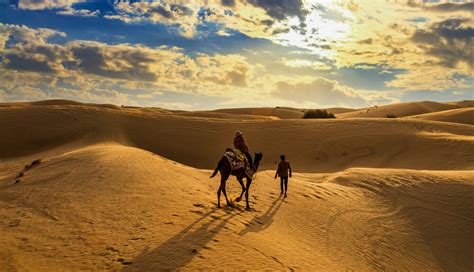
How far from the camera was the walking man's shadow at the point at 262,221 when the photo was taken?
761 centimetres

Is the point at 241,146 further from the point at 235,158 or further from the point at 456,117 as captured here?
the point at 456,117

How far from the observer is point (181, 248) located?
582 centimetres

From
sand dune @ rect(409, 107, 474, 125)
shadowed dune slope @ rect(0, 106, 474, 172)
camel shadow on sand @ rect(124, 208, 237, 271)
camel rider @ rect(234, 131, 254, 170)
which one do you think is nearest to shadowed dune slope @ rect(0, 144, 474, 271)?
camel shadow on sand @ rect(124, 208, 237, 271)

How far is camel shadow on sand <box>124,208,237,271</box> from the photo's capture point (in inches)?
205

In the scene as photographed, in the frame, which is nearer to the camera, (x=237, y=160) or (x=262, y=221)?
(x=262, y=221)

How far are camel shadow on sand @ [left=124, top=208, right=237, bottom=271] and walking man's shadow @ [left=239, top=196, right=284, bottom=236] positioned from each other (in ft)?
1.77

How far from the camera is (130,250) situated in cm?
564

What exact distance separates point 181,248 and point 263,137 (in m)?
21.2

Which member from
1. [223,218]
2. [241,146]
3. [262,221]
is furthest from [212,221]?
[241,146]

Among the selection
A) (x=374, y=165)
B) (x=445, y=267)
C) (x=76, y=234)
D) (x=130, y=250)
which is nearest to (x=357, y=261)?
(x=445, y=267)

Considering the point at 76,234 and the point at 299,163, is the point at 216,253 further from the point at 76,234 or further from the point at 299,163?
the point at 299,163

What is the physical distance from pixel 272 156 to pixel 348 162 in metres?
4.93

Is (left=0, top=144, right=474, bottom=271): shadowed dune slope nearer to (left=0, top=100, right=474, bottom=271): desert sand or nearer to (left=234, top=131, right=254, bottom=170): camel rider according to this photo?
(left=0, top=100, right=474, bottom=271): desert sand

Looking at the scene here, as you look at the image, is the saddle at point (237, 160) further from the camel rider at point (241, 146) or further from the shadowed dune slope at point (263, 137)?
the shadowed dune slope at point (263, 137)
